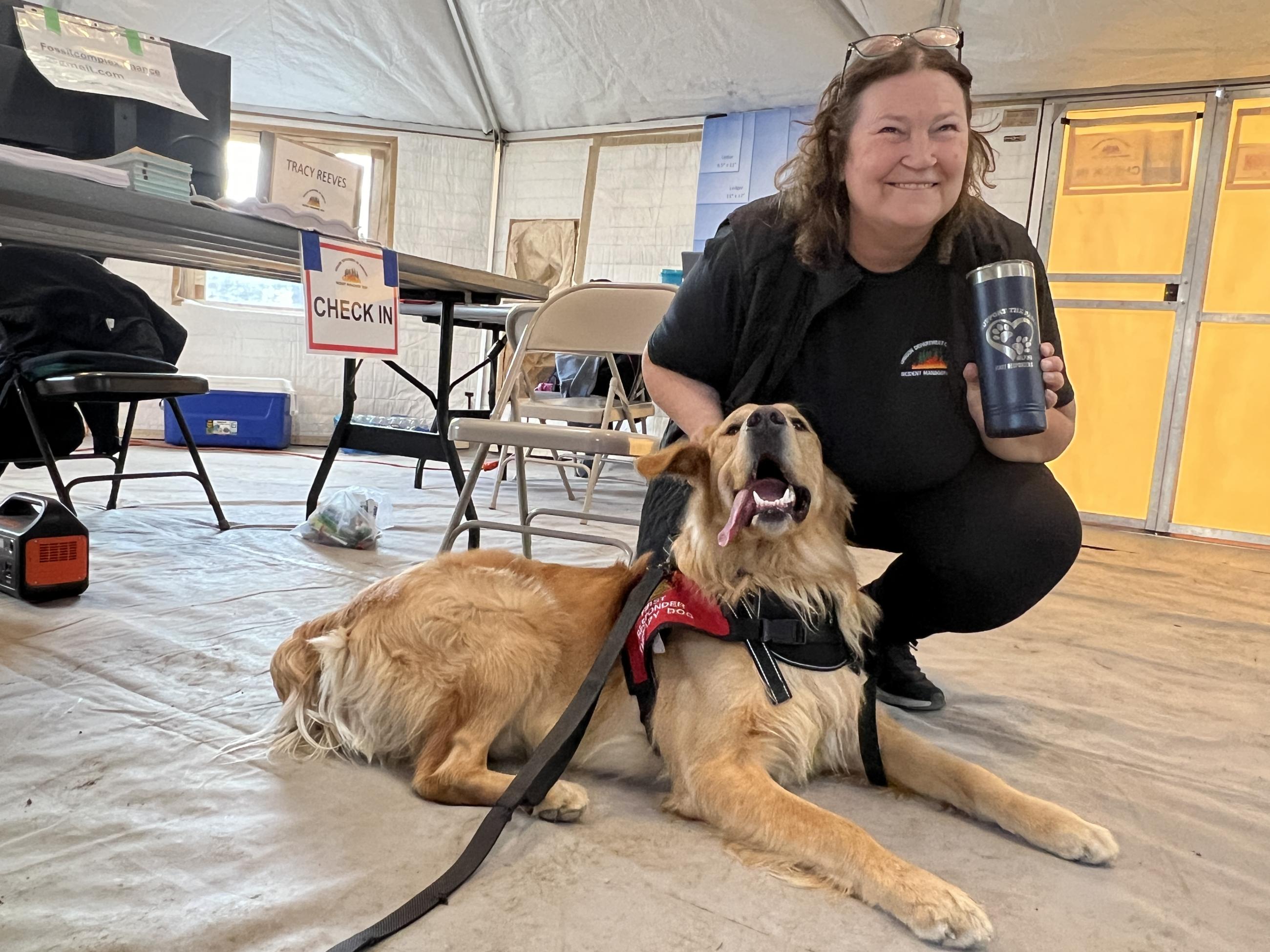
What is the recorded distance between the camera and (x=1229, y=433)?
495 cm

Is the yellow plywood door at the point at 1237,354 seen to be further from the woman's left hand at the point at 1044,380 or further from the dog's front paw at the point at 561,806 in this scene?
the dog's front paw at the point at 561,806

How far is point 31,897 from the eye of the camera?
3.18 ft

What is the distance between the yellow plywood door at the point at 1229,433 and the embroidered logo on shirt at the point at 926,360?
14.8 ft

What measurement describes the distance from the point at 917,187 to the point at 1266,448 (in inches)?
188

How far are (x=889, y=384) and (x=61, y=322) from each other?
314 cm

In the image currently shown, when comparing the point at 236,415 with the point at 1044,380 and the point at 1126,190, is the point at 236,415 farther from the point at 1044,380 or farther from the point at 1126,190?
the point at 1126,190

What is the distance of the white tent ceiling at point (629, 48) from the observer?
4.47 meters

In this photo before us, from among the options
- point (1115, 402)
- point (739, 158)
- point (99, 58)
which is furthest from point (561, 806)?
point (739, 158)

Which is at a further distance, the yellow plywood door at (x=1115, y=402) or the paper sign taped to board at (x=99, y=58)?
the yellow plywood door at (x=1115, y=402)

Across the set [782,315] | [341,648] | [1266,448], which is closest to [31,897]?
[341,648]

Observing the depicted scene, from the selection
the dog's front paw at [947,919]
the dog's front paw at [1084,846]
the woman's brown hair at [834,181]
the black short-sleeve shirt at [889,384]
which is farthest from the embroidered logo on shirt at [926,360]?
the dog's front paw at [947,919]

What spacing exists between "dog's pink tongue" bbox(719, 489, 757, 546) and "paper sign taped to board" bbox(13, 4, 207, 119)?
6.58 feet

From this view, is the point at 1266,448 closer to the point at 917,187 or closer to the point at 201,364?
the point at 917,187

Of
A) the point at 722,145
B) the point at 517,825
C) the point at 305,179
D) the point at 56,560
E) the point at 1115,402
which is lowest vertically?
the point at 517,825
